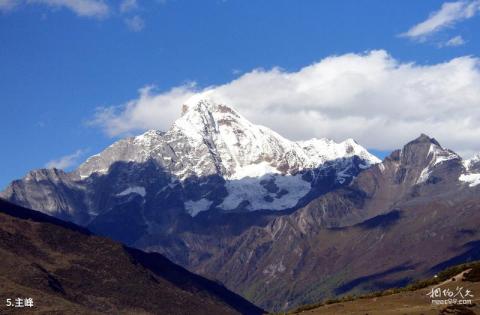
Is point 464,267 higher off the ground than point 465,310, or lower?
higher

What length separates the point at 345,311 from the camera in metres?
146

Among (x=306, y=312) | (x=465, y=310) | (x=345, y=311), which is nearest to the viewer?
(x=465, y=310)

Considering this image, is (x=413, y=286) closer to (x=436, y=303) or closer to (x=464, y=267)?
(x=464, y=267)

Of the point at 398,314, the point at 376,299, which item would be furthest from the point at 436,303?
the point at 376,299

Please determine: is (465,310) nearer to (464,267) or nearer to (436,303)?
(436,303)

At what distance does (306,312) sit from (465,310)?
35491 millimetres

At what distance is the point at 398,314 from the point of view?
432ft

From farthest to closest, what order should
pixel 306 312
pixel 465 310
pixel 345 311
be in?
pixel 306 312, pixel 345 311, pixel 465 310

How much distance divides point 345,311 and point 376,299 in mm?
11324

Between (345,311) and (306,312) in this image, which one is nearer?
(345,311)

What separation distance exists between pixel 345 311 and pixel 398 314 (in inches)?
612

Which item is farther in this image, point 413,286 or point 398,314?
point 413,286

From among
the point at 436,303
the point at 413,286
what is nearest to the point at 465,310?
the point at 436,303

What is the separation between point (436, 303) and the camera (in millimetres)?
135750
